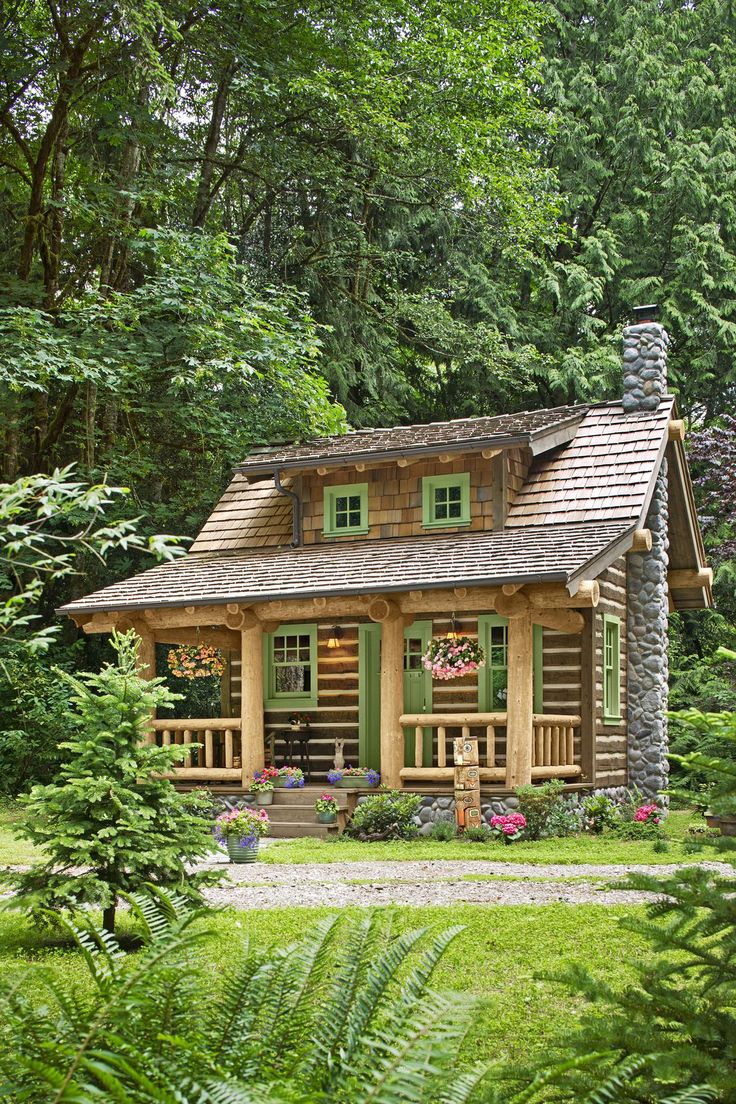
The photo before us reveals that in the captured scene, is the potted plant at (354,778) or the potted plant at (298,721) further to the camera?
the potted plant at (298,721)

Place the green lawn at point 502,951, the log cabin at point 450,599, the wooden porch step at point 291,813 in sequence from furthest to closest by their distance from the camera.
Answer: the wooden porch step at point 291,813, the log cabin at point 450,599, the green lawn at point 502,951

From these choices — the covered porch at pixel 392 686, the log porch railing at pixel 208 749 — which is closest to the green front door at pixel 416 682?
the covered porch at pixel 392 686

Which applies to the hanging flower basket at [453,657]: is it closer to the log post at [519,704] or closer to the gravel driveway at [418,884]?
the log post at [519,704]

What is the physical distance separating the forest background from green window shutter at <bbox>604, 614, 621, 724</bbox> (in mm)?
3098

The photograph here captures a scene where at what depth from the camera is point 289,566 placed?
18.6 m

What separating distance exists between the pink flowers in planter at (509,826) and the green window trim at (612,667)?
3.66 m

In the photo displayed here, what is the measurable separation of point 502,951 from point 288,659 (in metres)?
12.2

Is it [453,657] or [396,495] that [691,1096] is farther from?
[396,495]

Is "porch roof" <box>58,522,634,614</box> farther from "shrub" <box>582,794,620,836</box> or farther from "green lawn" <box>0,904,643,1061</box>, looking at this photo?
"green lawn" <box>0,904,643,1061</box>

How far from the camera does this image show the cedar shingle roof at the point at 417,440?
1791 centimetres

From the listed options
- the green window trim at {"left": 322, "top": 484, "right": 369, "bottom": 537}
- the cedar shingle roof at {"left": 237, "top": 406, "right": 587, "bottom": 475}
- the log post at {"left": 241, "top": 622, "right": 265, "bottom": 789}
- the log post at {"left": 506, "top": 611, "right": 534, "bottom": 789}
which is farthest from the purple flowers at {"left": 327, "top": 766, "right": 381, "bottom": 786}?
the cedar shingle roof at {"left": 237, "top": 406, "right": 587, "bottom": 475}

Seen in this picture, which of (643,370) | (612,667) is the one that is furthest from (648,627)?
(643,370)

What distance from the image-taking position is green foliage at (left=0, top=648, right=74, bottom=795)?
21203 millimetres

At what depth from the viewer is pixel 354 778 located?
16.9 meters
